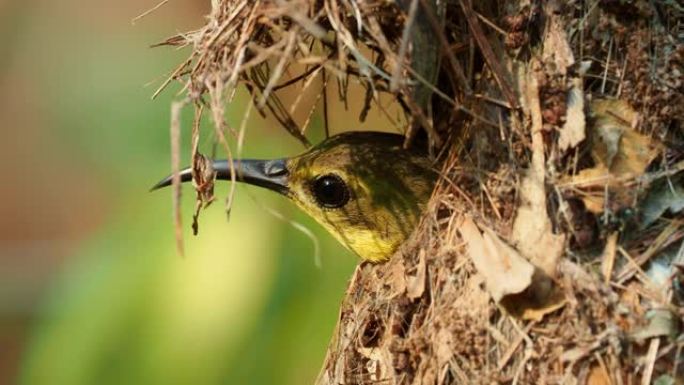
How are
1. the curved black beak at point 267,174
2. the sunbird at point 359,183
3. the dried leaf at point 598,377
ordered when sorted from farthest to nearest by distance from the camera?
the curved black beak at point 267,174
the sunbird at point 359,183
the dried leaf at point 598,377

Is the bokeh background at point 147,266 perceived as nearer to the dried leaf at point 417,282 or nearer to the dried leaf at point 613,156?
the dried leaf at point 417,282

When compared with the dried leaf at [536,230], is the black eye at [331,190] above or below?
below

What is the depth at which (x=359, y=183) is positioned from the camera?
11.6ft

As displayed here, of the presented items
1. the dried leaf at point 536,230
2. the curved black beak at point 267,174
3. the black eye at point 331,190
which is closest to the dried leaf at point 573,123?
the dried leaf at point 536,230

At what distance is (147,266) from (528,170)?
80.6 inches

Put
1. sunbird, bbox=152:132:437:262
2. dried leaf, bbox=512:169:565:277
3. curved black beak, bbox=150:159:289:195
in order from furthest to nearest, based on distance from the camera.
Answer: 1. curved black beak, bbox=150:159:289:195
2. sunbird, bbox=152:132:437:262
3. dried leaf, bbox=512:169:565:277

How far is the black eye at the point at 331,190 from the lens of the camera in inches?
141

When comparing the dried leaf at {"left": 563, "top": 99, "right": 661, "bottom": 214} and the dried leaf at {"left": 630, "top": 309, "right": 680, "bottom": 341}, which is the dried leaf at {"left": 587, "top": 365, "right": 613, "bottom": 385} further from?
the dried leaf at {"left": 563, "top": 99, "right": 661, "bottom": 214}

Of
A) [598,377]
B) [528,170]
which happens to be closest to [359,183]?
[528,170]

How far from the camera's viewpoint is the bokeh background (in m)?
4.25

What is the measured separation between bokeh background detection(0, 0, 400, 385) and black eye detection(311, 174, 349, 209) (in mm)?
219

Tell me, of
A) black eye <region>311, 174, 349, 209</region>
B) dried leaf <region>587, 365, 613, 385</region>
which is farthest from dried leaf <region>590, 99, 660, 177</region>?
black eye <region>311, 174, 349, 209</region>

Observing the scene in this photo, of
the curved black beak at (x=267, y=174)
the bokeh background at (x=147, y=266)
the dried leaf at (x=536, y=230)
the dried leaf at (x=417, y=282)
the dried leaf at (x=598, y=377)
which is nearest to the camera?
the dried leaf at (x=598, y=377)

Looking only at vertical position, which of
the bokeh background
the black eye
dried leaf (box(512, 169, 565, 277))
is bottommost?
the bokeh background
